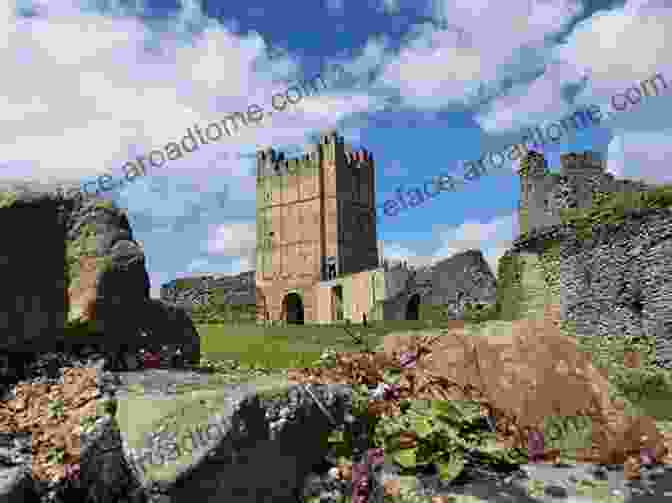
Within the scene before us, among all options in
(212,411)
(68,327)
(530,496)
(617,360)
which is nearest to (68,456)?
(212,411)

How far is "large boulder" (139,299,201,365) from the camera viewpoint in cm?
644

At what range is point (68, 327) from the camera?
6.05 metres

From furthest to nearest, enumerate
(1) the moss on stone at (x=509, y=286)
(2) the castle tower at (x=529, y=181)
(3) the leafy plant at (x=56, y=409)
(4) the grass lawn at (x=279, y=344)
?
(2) the castle tower at (x=529, y=181)
(1) the moss on stone at (x=509, y=286)
(4) the grass lawn at (x=279, y=344)
(3) the leafy plant at (x=56, y=409)

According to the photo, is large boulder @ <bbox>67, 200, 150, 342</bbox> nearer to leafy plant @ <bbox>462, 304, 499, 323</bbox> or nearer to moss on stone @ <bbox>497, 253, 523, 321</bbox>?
moss on stone @ <bbox>497, 253, 523, 321</bbox>

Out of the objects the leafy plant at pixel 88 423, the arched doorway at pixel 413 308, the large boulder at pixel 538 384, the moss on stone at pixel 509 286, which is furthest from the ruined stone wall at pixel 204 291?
the large boulder at pixel 538 384

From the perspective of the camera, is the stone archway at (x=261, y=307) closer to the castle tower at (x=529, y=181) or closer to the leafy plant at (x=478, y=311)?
the leafy plant at (x=478, y=311)

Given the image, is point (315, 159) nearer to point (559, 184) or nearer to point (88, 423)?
point (559, 184)

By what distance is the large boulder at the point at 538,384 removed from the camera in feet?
12.6

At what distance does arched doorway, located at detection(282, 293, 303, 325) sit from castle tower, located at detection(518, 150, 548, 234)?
96.4 feet

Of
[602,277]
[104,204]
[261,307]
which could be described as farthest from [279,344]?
[261,307]

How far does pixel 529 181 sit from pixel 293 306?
3094 centimetres

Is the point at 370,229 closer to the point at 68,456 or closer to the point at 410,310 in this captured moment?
the point at 410,310

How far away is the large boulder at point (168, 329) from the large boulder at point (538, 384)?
2.90m

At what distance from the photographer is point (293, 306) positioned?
5628 centimetres
